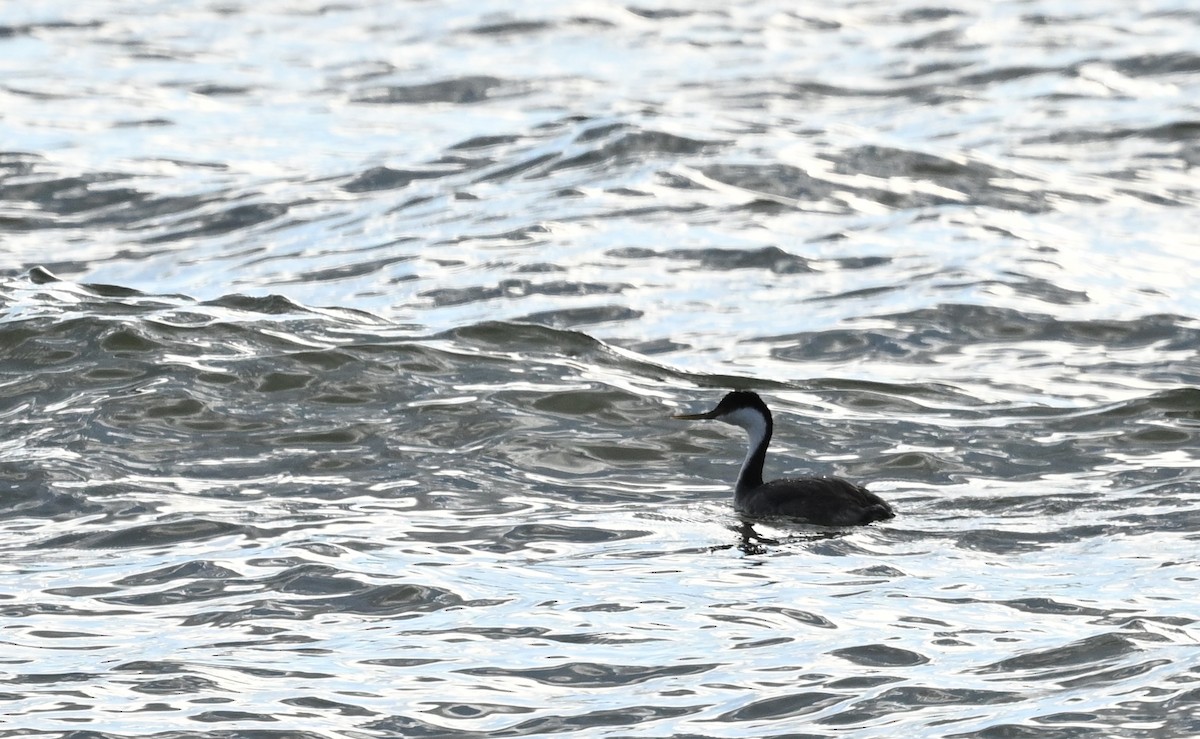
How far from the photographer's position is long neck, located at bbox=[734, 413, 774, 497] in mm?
14176

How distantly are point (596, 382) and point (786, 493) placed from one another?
3632 millimetres

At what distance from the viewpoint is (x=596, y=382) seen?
16969 mm

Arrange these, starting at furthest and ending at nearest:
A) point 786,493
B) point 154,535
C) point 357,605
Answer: point 786,493
point 154,535
point 357,605

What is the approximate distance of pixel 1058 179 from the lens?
24.2 metres

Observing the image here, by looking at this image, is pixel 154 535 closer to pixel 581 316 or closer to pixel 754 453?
pixel 754 453

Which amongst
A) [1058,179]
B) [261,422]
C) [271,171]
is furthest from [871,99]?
[261,422]

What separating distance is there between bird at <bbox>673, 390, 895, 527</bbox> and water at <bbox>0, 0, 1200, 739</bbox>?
0.15 meters

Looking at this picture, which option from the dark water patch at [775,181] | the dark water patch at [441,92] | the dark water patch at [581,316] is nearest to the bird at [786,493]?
the dark water patch at [581,316]

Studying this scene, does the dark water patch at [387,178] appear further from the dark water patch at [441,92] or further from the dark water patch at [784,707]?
the dark water patch at [784,707]

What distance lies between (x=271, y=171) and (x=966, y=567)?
14.9m

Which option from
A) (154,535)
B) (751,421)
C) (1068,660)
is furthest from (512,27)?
(1068,660)

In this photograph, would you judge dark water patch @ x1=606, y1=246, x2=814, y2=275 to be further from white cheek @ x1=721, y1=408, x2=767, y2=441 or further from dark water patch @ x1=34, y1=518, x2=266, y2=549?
dark water patch @ x1=34, y1=518, x2=266, y2=549

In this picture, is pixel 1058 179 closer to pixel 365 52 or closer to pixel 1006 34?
pixel 1006 34

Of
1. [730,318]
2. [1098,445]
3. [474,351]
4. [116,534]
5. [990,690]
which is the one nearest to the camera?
[990,690]
